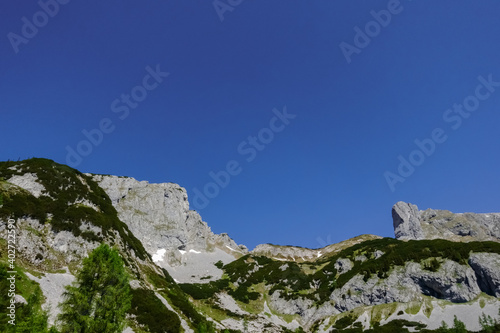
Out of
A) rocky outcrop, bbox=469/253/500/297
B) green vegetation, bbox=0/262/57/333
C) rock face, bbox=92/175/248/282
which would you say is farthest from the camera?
rock face, bbox=92/175/248/282

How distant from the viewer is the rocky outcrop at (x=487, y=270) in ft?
339

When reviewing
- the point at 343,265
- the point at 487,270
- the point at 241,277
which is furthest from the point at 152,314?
the point at 487,270

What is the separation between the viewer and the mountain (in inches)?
2729

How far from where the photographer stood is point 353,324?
105688 mm

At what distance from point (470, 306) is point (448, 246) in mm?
31733

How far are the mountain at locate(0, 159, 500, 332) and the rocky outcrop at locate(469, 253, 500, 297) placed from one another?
1.13 feet

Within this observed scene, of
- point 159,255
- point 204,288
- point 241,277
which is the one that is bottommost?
point 204,288

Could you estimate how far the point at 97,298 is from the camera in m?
23.3

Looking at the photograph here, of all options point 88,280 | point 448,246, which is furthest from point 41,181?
point 448,246

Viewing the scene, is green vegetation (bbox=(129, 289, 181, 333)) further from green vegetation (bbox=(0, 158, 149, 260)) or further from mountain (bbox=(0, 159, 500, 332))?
green vegetation (bbox=(0, 158, 149, 260))

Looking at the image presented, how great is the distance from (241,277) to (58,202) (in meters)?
96.2

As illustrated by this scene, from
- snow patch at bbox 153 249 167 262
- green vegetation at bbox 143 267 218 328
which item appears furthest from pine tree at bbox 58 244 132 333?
snow patch at bbox 153 249 167 262

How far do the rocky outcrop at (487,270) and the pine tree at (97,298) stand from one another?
127 meters

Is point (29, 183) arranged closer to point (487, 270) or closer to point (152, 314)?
point (152, 314)
